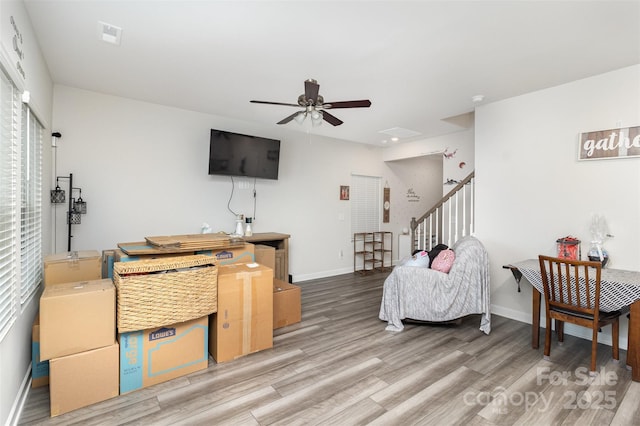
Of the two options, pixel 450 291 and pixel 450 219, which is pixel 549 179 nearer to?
pixel 450 219

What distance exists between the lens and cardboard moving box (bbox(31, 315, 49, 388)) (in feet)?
7.40

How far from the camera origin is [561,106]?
329 centimetres

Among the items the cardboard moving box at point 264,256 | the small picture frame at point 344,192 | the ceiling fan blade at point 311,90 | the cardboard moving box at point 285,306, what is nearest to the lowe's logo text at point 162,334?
the cardboard moving box at point 285,306

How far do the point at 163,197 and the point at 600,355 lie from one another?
5134 millimetres

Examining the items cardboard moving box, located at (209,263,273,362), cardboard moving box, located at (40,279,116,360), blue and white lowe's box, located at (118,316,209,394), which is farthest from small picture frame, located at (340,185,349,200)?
cardboard moving box, located at (40,279,116,360)

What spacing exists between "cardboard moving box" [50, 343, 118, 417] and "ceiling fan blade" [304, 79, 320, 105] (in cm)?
239

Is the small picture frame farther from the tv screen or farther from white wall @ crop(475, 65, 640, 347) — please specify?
white wall @ crop(475, 65, 640, 347)

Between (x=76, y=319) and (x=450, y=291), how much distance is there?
10.8 ft

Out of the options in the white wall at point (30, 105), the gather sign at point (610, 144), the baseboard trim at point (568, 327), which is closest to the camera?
the white wall at point (30, 105)

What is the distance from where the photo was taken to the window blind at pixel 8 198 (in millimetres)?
1727

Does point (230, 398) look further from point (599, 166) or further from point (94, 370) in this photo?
point (599, 166)

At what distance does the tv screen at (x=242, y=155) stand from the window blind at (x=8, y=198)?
7.68 ft

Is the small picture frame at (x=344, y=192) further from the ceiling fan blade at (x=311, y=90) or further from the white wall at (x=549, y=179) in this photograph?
the ceiling fan blade at (x=311, y=90)

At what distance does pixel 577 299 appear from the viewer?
8.30 ft
